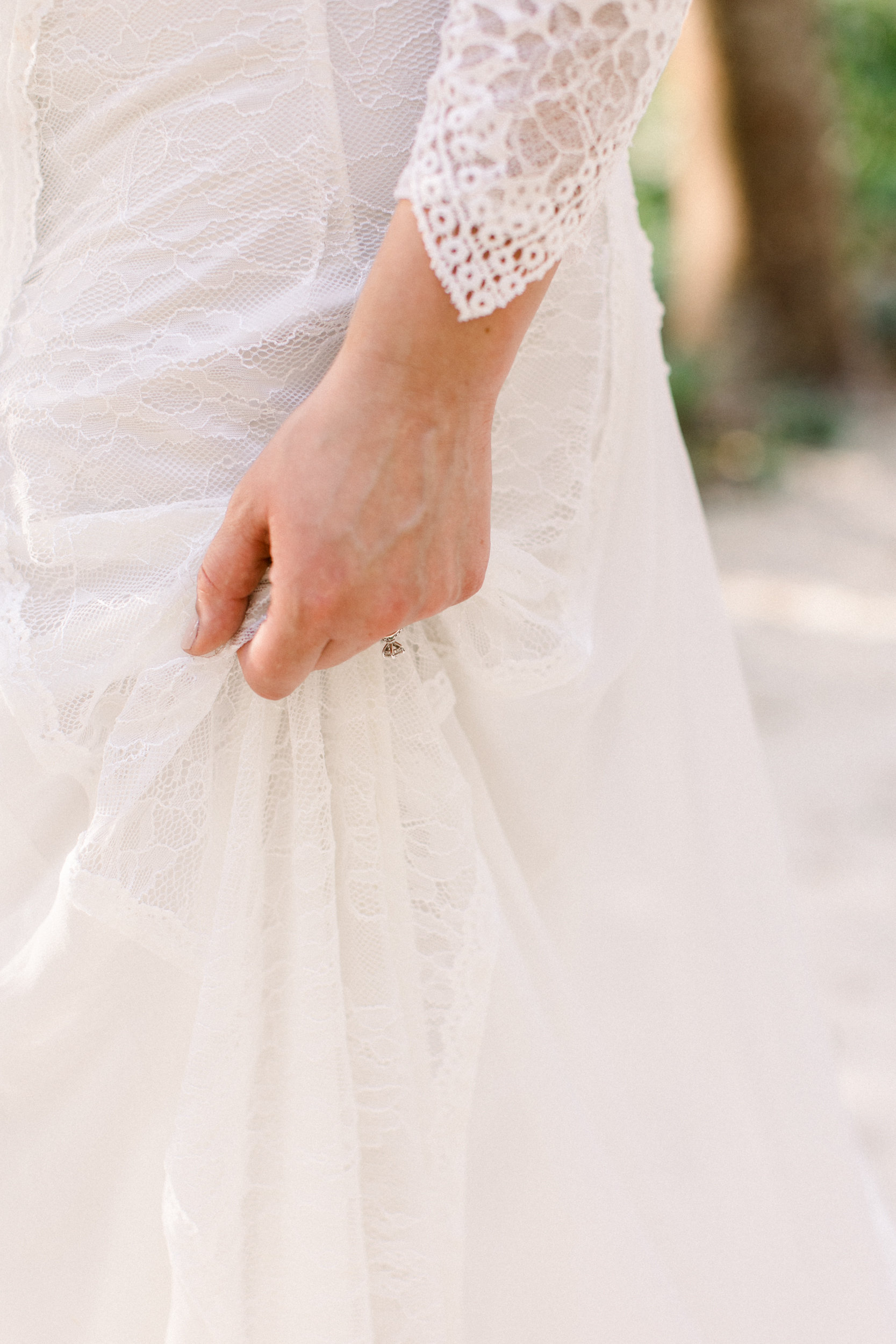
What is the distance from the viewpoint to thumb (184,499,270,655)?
722 mm

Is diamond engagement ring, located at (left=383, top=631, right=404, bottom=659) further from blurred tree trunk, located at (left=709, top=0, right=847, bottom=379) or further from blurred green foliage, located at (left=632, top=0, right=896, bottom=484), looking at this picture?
blurred tree trunk, located at (left=709, top=0, right=847, bottom=379)

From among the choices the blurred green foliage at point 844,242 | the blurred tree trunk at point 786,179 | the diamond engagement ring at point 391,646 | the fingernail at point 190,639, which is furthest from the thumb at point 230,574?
the blurred tree trunk at point 786,179

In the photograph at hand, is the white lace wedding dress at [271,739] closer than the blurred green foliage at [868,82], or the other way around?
the white lace wedding dress at [271,739]

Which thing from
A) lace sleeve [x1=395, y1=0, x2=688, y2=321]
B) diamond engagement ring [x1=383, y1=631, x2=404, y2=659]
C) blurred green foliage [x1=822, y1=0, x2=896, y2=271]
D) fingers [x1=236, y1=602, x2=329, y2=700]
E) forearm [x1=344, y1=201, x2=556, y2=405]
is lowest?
fingers [x1=236, y1=602, x2=329, y2=700]

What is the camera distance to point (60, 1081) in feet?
2.69

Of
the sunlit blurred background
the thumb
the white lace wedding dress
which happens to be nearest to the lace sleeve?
the white lace wedding dress

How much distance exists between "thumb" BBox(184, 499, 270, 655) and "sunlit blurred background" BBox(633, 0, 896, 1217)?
2.29 meters

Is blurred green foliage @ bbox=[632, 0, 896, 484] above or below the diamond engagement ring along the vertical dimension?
above

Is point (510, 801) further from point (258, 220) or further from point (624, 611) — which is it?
point (258, 220)

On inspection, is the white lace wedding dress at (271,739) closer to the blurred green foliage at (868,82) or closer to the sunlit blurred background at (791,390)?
the sunlit blurred background at (791,390)

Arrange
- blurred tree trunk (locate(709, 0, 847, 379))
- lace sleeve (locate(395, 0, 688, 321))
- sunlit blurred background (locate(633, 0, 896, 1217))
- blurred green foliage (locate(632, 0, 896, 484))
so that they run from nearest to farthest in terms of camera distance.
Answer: lace sleeve (locate(395, 0, 688, 321))
sunlit blurred background (locate(633, 0, 896, 1217))
blurred tree trunk (locate(709, 0, 847, 379))
blurred green foliage (locate(632, 0, 896, 484))

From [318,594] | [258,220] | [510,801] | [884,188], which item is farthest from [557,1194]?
[884,188]

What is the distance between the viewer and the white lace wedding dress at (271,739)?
75cm

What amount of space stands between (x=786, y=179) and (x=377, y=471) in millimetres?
5205
